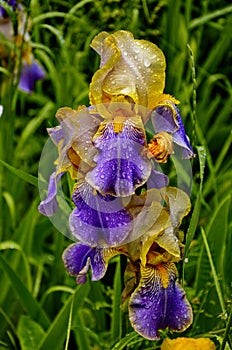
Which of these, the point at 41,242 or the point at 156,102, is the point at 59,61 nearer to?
the point at 41,242

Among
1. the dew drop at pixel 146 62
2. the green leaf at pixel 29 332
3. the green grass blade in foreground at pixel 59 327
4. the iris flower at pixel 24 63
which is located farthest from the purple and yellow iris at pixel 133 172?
the iris flower at pixel 24 63

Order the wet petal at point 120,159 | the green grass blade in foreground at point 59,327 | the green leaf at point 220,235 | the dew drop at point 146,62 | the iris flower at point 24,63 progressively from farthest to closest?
the iris flower at point 24,63 → the green leaf at point 220,235 → the green grass blade in foreground at point 59,327 → the dew drop at point 146,62 → the wet petal at point 120,159

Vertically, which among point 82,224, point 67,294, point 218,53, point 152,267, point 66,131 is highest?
point 66,131

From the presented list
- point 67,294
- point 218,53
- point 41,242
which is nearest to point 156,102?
point 67,294

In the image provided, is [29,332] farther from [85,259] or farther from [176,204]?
[176,204]

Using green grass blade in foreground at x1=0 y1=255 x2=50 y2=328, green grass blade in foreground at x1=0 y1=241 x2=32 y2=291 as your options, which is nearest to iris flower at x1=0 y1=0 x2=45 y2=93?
green grass blade in foreground at x1=0 y1=241 x2=32 y2=291

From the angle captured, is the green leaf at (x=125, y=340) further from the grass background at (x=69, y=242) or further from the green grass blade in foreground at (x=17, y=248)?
the green grass blade in foreground at (x=17, y=248)

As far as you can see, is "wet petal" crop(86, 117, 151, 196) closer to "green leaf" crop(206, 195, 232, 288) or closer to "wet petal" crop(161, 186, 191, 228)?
"wet petal" crop(161, 186, 191, 228)

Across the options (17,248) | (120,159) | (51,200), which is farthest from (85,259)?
(17,248)
